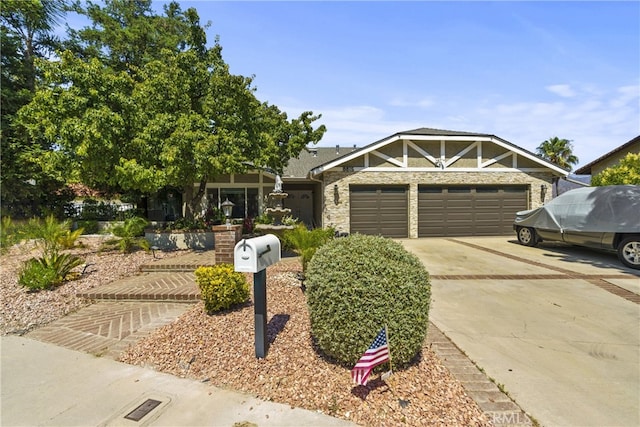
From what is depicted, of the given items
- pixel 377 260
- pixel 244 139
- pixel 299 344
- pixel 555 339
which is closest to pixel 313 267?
pixel 377 260

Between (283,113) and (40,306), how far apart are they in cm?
1169

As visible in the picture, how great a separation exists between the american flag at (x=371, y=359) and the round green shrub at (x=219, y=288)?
2295 millimetres

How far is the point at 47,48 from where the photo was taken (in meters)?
17.4

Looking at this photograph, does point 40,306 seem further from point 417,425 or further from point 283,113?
point 283,113

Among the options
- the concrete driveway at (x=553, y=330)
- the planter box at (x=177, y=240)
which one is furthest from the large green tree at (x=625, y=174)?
the planter box at (x=177, y=240)

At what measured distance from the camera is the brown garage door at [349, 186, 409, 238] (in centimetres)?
1404

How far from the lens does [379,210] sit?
560 inches

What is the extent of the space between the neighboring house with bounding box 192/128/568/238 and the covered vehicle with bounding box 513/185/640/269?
4.00 metres

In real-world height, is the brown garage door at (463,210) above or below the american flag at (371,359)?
above

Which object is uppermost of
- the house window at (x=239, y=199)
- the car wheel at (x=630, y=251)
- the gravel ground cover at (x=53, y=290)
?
the house window at (x=239, y=199)

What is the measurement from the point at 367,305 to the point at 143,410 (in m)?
2.07

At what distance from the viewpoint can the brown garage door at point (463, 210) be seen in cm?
1432

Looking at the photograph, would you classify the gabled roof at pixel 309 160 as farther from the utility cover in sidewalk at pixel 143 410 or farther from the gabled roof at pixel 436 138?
the utility cover in sidewalk at pixel 143 410

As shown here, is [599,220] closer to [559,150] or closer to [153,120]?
[153,120]
